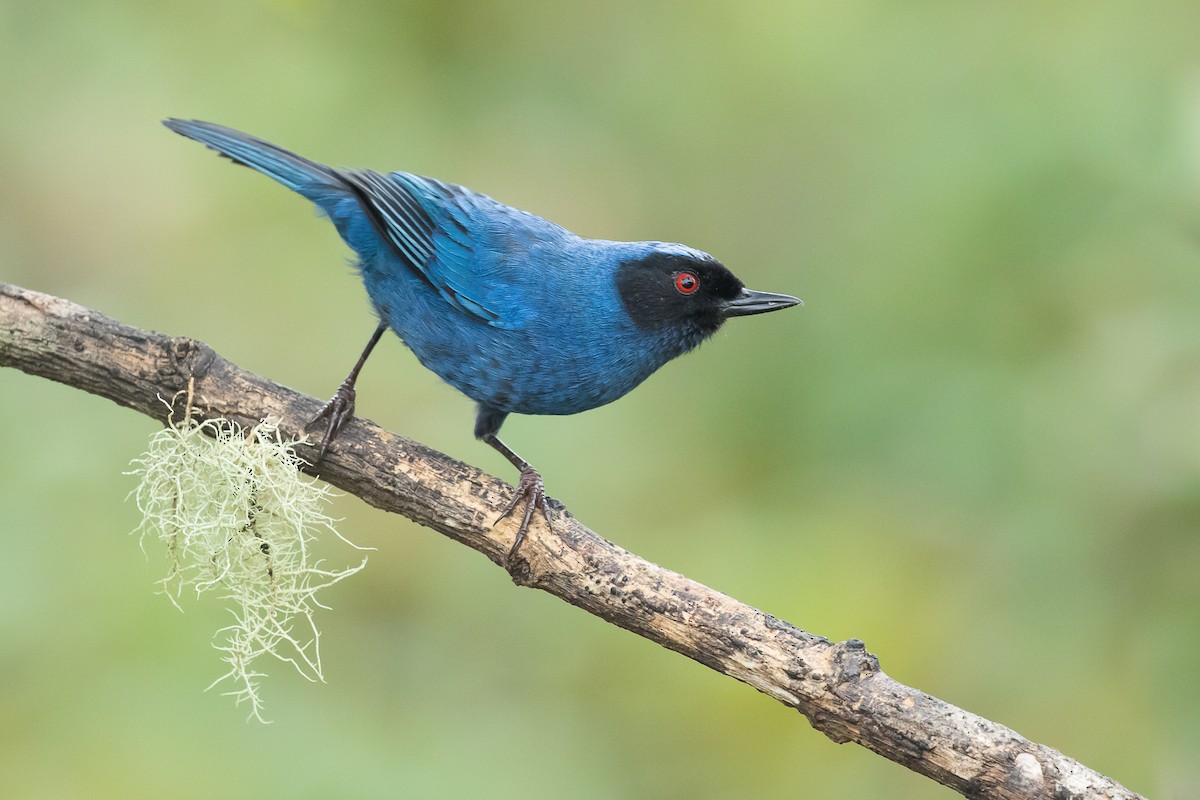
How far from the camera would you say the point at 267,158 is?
515 cm

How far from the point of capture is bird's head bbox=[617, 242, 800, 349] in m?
4.96

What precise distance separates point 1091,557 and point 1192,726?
Result: 32.2 inches

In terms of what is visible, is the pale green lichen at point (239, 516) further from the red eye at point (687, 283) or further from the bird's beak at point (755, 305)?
the bird's beak at point (755, 305)

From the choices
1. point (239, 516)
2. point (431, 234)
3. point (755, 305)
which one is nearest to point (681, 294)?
point (755, 305)

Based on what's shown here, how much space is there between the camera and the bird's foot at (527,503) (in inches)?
156

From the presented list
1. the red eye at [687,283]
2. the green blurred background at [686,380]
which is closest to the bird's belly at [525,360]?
the red eye at [687,283]

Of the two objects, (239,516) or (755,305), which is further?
(755,305)

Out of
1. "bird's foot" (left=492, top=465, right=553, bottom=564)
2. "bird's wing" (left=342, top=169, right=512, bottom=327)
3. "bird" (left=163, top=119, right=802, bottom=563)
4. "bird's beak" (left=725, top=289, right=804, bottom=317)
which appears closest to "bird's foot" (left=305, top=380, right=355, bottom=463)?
"bird" (left=163, top=119, right=802, bottom=563)

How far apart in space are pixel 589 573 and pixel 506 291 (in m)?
1.47

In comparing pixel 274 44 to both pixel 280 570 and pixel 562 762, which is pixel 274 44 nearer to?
pixel 280 570

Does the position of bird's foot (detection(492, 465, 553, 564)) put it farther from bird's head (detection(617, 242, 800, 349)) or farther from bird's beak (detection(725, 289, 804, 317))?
bird's beak (detection(725, 289, 804, 317))

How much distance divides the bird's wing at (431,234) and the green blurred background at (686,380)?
115cm

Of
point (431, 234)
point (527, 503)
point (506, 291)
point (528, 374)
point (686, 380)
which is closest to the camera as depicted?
point (527, 503)

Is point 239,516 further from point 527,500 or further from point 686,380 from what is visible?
point 686,380
